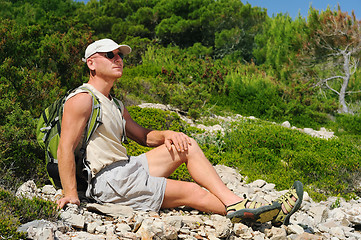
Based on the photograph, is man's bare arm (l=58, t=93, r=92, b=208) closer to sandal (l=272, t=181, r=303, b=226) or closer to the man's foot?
the man's foot

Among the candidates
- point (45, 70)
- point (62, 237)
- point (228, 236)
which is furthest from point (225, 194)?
point (45, 70)

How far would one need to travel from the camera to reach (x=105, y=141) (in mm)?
3029

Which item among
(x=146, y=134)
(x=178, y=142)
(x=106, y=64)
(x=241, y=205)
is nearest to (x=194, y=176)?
(x=178, y=142)

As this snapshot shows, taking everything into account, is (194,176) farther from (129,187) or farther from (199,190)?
(129,187)

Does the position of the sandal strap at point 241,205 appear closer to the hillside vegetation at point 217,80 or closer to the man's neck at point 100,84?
the man's neck at point 100,84

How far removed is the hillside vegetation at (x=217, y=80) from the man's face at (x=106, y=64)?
1.48 m

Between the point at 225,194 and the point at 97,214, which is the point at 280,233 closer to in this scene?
the point at 225,194

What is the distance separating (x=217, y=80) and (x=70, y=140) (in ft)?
30.0

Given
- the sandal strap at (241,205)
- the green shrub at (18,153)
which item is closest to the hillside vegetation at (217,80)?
the green shrub at (18,153)

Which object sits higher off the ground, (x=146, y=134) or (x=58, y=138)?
(x=146, y=134)

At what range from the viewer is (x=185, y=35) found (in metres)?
23.2

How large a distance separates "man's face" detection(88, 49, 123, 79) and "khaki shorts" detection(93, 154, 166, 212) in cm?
76

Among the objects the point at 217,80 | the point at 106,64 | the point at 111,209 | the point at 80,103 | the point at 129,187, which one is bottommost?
the point at 111,209

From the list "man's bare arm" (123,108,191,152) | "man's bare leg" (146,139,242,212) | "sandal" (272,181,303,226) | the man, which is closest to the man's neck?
the man
